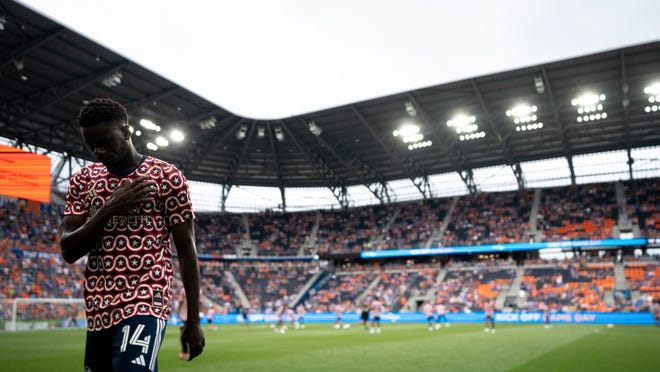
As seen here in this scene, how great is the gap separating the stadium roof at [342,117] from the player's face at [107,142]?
3090 centimetres

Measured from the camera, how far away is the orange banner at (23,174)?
35562mm

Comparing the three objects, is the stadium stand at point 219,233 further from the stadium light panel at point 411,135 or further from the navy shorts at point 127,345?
the navy shorts at point 127,345

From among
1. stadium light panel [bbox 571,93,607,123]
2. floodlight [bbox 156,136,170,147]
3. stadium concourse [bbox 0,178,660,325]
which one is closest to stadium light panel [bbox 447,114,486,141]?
stadium light panel [bbox 571,93,607,123]

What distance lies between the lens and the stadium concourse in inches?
1866

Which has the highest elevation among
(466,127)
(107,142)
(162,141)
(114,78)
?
(114,78)

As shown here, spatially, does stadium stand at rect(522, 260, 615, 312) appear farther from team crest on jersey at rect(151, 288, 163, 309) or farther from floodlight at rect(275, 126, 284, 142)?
team crest on jersey at rect(151, 288, 163, 309)

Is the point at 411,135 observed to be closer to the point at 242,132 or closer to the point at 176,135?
the point at 242,132

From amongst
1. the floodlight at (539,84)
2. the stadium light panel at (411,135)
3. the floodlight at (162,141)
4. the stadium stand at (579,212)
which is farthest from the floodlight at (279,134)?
the stadium stand at (579,212)

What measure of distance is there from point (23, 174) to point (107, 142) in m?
37.7

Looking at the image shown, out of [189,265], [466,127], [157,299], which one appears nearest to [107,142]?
[189,265]

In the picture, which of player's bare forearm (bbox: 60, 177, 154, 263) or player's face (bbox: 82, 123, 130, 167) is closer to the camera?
player's bare forearm (bbox: 60, 177, 154, 263)

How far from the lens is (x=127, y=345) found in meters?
3.47

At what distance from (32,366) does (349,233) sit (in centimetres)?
5366

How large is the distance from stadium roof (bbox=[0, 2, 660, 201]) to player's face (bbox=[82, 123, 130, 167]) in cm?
3090
